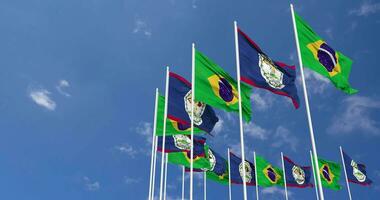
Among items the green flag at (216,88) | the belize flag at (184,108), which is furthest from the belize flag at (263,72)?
the belize flag at (184,108)

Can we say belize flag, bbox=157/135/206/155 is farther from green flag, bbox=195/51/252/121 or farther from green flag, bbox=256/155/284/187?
green flag, bbox=256/155/284/187

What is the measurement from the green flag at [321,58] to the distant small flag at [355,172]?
24.0m

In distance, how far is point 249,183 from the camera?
36.1 meters

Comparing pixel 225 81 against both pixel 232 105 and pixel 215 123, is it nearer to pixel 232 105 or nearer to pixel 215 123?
pixel 232 105

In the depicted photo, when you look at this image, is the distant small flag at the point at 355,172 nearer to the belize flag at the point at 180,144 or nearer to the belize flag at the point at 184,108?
the belize flag at the point at 180,144

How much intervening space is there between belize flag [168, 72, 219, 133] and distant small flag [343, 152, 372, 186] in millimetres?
23970

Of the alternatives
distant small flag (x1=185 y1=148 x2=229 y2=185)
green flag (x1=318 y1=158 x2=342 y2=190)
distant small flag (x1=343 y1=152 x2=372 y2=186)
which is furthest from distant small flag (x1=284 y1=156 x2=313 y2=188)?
distant small flag (x1=185 y1=148 x2=229 y2=185)

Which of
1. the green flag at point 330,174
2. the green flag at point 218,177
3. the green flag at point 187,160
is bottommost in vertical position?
the green flag at point 187,160

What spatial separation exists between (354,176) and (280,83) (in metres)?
27.7

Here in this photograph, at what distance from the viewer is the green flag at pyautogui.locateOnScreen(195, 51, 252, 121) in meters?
17.5

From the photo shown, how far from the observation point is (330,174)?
37.8 metres

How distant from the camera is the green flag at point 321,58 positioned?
16547mm

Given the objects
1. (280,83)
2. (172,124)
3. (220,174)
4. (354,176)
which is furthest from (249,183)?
(280,83)

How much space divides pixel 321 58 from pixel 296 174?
2329 centimetres
